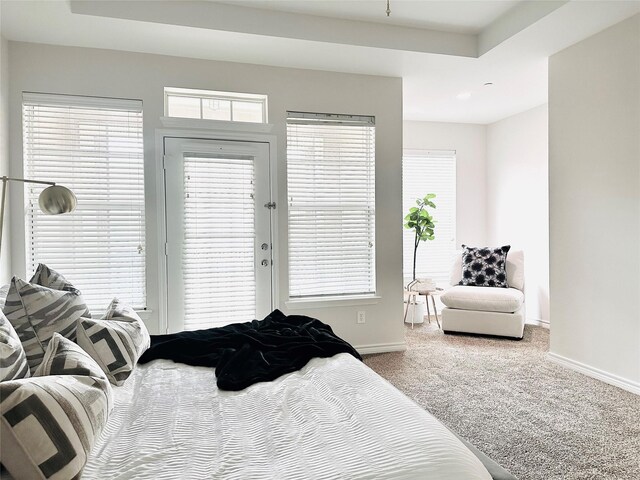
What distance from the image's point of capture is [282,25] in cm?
315

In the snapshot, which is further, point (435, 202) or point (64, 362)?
point (435, 202)

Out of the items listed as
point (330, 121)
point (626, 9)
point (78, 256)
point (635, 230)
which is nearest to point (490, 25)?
point (626, 9)

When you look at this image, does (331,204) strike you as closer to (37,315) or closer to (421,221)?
(421,221)

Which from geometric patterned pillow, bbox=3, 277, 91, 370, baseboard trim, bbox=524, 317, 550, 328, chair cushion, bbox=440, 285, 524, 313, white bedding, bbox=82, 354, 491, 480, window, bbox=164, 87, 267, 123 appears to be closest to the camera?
white bedding, bbox=82, 354, 491, 480

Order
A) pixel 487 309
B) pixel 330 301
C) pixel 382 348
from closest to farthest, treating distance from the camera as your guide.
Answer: pixel 330 301, pixel 382 348, pixel 487 309

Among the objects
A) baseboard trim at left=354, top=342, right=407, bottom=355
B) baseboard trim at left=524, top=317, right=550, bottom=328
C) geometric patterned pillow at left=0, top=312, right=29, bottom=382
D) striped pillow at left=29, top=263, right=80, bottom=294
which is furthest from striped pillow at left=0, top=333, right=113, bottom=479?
baseboard trim at left=524, top=317, right=550, bottom=328

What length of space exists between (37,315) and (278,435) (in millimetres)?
1087

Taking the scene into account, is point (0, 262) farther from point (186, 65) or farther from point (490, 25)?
point (490, 25)

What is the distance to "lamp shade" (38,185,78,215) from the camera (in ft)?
6.30

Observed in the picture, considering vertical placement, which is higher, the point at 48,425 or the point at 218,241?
the point at 218,241

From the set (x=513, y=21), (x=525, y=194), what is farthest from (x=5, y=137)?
(x=525, y=194)

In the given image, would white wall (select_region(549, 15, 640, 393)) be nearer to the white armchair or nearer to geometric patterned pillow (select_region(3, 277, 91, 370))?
the white armchair

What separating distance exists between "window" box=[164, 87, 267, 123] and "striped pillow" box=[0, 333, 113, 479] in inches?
113

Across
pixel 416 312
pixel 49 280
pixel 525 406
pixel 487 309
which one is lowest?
pixel 525 406
